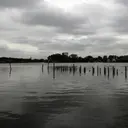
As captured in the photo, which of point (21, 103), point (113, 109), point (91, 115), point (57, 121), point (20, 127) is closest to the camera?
point (20, 127)

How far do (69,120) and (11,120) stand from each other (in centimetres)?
403

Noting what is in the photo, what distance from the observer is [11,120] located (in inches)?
677

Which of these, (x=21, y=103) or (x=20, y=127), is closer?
(x=20, y=127)

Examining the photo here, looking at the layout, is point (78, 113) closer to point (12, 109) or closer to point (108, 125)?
point (108, 125)

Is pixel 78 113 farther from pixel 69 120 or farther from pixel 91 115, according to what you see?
pixel 69 120

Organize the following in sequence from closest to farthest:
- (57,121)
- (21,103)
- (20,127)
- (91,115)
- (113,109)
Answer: (20,127) < (57,121) < (91,115) < (113,109) < (21,103)

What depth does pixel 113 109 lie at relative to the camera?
68.7 ft

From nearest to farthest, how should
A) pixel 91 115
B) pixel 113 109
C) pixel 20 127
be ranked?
pixel 20 127, pixel 91 115, pixel 113 109

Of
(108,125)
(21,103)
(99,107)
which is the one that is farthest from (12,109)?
(108,125)

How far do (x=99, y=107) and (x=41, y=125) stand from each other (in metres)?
7.53

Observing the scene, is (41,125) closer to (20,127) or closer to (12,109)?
(20,127)

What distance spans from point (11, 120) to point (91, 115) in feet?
19.5

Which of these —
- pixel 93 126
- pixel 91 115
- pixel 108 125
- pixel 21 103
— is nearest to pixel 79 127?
pixel 93 126

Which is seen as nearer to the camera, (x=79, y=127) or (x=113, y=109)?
(x=79, y=127)
